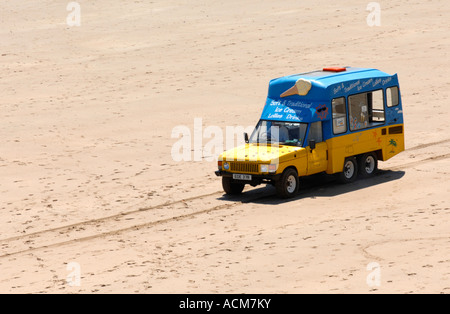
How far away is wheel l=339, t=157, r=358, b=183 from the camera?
24042mm

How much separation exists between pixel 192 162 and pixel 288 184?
4.83 meters

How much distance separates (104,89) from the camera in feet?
116

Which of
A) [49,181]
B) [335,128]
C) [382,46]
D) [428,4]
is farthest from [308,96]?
[428,4]

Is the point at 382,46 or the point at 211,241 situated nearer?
the point at 211,241

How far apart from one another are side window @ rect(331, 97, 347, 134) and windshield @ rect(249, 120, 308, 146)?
2.72 feet

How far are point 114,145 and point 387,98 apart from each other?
8.69 m

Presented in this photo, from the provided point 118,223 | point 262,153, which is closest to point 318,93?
point 262,153

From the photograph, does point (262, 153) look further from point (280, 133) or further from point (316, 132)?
point (316, 132)

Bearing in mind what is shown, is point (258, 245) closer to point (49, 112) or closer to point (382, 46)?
point (49, 112)

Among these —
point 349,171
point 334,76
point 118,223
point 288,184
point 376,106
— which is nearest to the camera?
point 118,223

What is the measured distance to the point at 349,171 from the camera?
24250mm

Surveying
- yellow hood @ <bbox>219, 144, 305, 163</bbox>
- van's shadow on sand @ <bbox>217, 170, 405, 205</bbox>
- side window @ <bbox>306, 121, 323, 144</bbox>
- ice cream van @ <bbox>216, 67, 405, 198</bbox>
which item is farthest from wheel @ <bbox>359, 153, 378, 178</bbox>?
yellow hood @ <bbox>219, 144, 305, 163</bbox>

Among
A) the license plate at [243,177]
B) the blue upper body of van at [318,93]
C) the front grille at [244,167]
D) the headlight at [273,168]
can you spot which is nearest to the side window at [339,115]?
the blue upper body of van at [318,93]

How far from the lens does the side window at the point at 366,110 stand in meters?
23.9
